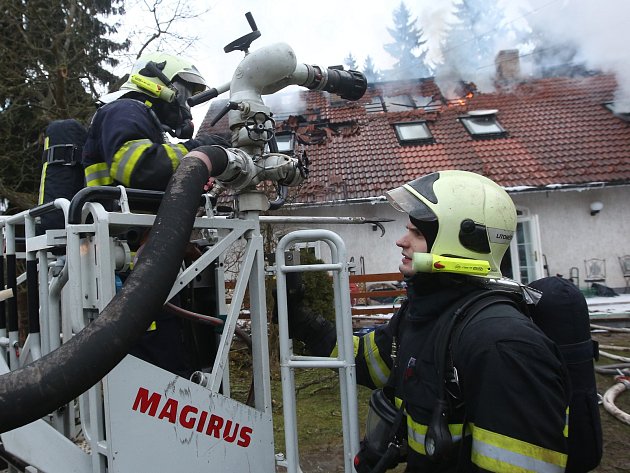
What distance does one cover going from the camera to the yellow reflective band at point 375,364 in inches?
93.0

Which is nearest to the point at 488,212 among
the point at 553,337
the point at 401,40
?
the point at 553,337

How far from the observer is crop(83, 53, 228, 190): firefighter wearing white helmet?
7.35 feet

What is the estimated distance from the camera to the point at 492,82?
47.5ft

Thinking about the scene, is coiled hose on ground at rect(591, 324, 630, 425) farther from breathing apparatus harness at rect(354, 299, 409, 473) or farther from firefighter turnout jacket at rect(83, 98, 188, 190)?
firefighter turnout jacket at rect(83, 98, 188, 190)

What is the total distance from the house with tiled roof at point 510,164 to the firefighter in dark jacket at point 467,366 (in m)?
6.95

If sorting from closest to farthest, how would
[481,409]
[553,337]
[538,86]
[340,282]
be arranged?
[481,409] → [553,337] → [340,282] → [538,86]

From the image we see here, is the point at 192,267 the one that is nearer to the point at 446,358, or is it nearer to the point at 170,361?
the point at 170,361

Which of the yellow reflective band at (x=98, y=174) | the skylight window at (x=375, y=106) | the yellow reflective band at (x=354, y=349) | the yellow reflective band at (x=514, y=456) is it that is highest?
the skylight window at (x=375, y=106)

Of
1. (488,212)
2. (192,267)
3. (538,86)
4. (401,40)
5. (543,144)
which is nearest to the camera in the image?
(488,212)

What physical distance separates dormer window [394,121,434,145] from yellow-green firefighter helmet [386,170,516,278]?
392 inches

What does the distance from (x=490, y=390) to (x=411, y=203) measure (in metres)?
0.75

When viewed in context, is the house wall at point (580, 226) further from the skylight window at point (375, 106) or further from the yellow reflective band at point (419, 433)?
the yellow reflective band at point (419, 433)

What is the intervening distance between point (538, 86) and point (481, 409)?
14.3 metres

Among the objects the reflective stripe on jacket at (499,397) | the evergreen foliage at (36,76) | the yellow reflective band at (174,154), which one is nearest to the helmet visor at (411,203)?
the reflective stripe on jacket at (499,397)
